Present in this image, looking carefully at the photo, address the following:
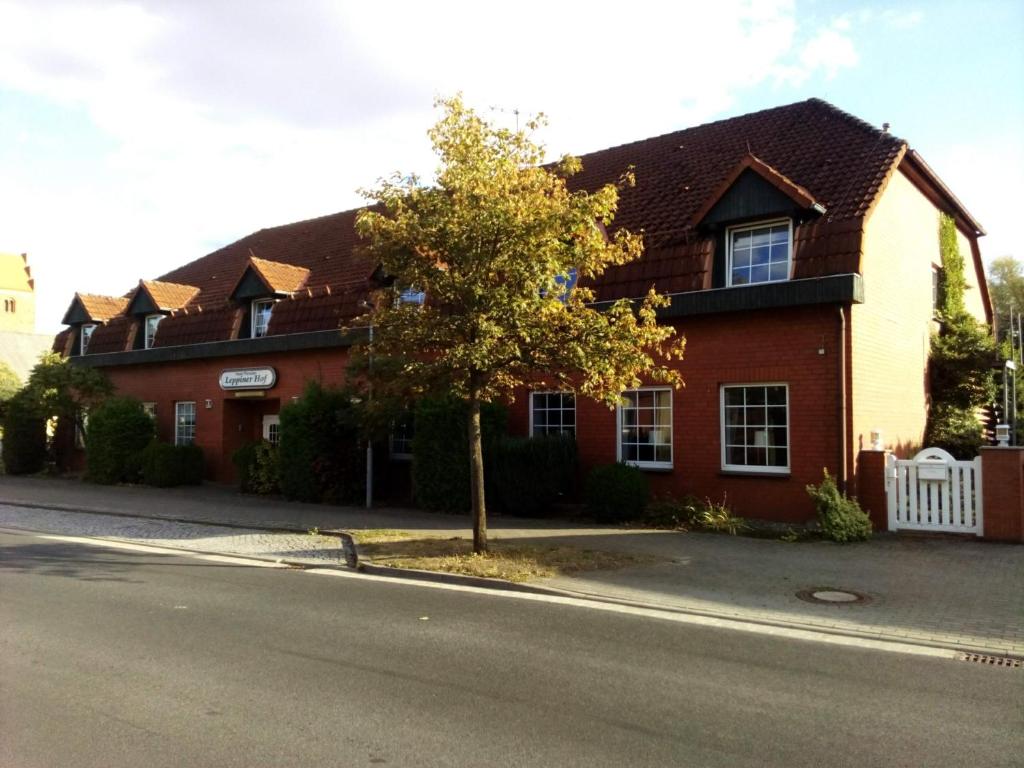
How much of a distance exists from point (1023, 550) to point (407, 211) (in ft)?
31.0

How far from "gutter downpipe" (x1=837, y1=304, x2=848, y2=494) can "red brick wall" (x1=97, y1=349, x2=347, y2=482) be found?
39.0 feet

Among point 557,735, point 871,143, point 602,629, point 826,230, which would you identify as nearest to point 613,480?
point 826,230

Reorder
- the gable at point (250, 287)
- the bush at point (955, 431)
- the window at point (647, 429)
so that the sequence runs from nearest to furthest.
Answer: the window at point (647, 429) < the bush at point (955, 431) < the gable at point (250, 287)

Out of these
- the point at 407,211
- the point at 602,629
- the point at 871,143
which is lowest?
the point at 602,629

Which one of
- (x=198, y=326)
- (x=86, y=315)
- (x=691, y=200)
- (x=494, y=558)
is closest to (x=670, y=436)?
(x=691, y=200)

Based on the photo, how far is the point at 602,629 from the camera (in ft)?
23.4

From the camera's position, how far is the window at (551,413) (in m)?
16.0

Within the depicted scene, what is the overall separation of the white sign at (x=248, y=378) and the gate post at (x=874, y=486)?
14.9 m

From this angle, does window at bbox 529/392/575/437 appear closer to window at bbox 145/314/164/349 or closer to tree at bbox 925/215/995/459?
tree at bbox 925/215/995/459

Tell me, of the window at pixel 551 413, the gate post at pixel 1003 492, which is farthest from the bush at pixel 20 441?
the gate post at pixel 1003 492

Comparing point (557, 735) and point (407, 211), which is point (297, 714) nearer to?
point (557, 735)

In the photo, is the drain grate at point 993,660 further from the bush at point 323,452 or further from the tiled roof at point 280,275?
the tiled roof at point 280,275

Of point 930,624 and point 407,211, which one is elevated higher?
point 407,211

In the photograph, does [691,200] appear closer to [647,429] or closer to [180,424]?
[647,429]
